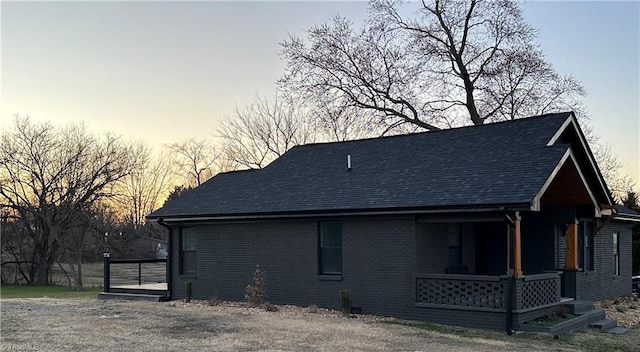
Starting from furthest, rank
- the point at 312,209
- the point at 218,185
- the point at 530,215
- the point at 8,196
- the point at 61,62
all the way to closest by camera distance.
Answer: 1. the point at 8,196
2. the point at 218,185
3. the point at 61,62
4. the point at 530,215
5. the point at 312,209

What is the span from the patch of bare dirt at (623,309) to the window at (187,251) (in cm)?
1217

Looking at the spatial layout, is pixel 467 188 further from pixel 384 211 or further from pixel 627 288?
pixel 627 288

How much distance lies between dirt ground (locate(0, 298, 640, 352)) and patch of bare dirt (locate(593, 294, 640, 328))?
1.42 m

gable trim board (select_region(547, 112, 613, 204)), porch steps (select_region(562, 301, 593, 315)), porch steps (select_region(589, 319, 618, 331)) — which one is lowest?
porch steps (select_region(589, 319, 618, 331))

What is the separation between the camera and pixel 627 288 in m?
23.0

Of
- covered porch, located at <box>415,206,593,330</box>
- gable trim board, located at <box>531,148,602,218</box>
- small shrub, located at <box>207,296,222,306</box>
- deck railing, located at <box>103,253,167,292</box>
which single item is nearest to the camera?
gable trim board, located at <box>531,148,602,218</box>

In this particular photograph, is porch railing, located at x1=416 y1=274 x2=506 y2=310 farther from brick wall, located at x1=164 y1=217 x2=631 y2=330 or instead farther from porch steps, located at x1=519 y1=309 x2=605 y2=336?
porch steps, located at x1=519 y1=309 x2=605 y2=336

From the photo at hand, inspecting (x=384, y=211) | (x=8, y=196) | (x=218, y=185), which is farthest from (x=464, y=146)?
(x=8, y=196)

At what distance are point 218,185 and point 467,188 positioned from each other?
9848mm

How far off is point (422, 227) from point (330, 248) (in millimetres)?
2791

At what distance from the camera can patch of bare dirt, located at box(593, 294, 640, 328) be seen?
17.2 metres

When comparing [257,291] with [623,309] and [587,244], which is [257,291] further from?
[623,309]

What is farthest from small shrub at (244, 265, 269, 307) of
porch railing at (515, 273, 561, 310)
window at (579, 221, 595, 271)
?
window at (579, 221, 595, 271)

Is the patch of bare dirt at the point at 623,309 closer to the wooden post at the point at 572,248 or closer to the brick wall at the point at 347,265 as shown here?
the brick wall at the point at 347,265
